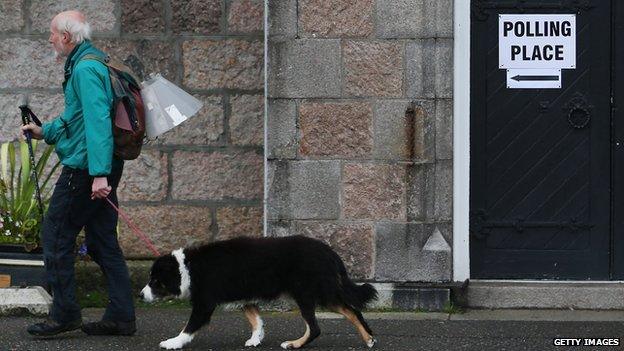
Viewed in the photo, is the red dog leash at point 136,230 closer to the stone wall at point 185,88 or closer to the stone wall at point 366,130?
the stone wall at point 185,88

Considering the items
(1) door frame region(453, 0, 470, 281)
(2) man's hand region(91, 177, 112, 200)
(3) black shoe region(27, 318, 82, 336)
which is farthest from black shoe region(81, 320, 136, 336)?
(1) door frame region(453, 0, 470, 281)

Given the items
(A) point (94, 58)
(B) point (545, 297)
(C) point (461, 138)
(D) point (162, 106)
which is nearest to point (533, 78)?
(C) point (461, 138)

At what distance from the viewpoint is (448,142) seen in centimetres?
900

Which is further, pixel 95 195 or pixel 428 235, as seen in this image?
pixel 428 235

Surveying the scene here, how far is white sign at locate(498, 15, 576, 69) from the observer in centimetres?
924

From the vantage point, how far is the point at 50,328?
26.0ft

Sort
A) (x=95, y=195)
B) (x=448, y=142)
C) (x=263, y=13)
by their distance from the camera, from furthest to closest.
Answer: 1. (x=263, y=13)
2. (x=448, y=142)
3. (x=95, y=195)

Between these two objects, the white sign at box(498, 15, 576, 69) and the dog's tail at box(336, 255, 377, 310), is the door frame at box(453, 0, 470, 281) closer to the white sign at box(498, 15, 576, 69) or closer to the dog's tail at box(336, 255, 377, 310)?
the white sign at box(498, 15, 576, 69)

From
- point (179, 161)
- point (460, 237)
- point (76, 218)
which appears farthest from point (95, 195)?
point (460, 237)

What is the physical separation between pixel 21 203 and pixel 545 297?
12.0 feet

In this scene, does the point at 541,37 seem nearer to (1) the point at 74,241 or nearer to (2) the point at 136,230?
(2) the point at 136,230

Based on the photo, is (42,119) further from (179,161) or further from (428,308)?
(428,308)

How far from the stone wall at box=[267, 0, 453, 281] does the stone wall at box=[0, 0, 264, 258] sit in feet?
2.05

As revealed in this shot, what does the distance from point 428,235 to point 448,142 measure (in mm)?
648
